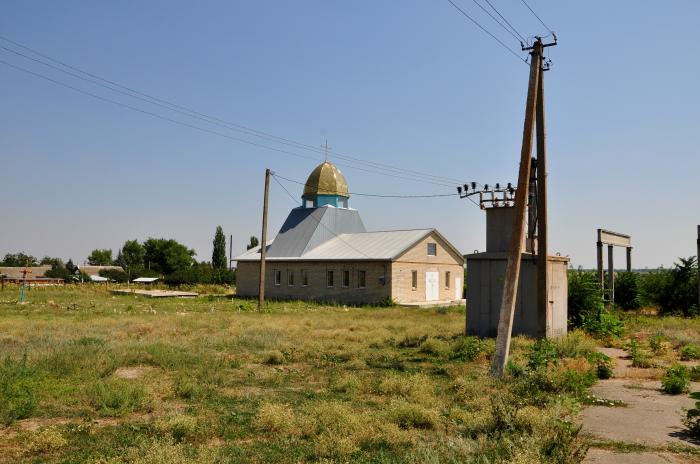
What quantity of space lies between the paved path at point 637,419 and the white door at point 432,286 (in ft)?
83.6

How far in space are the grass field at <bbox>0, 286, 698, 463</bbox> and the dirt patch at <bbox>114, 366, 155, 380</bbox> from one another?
0.05 metres

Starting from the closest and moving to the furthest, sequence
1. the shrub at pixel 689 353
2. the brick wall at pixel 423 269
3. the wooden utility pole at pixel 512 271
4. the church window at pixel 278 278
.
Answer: the wooden utility pole at pixel 512 271 < the shrub at pixel 689 353 < the brick wall at pixel 423 269 < the church window at pixel 278 278

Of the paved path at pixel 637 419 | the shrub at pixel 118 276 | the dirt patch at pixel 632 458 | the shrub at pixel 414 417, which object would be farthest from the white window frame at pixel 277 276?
the shrub at pixel 118 276

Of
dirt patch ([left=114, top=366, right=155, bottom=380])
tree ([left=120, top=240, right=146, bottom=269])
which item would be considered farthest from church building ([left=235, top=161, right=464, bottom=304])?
tree ([left=120, top=240, right=146, bottom=269])

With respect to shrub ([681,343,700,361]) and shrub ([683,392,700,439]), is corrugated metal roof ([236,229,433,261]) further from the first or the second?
shrub ([683,392,700,439])

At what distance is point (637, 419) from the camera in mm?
8570

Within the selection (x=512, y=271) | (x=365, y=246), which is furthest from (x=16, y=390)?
(x=365, y=246)

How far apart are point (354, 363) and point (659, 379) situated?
6.68 metres

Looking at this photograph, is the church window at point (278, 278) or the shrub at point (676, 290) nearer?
the shrub at point (676, 290)

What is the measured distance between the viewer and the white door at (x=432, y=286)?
123ft

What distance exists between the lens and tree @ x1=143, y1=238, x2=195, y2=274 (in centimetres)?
8631

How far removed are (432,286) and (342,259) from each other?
6.58 meters

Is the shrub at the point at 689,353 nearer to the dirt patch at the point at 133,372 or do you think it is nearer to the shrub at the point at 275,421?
the shrub at the point at 275,421

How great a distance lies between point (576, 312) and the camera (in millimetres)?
19328
